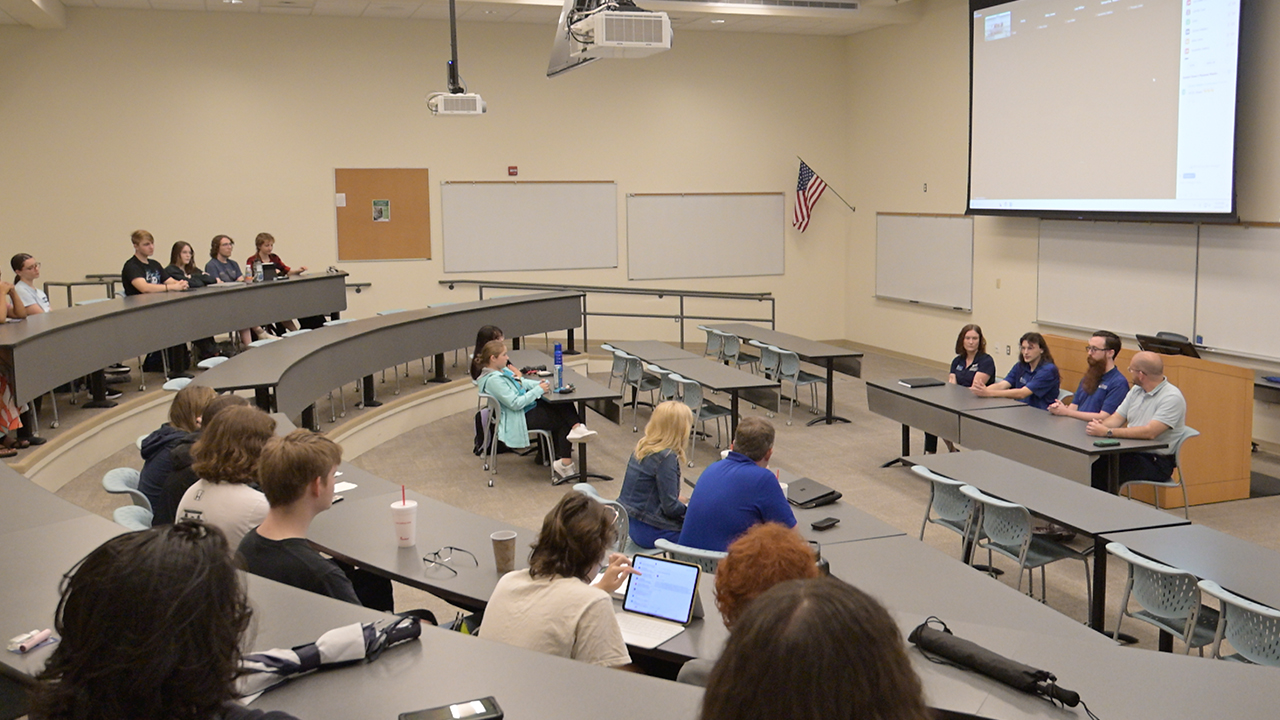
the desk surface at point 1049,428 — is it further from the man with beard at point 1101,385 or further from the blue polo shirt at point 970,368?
the blue polo shirt at point 970,368

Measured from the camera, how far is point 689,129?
14078 millimetres

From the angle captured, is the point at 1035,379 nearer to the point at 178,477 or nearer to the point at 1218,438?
the point at 1218,438

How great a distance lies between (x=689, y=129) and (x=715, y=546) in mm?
10595

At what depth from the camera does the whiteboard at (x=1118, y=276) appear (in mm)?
9062

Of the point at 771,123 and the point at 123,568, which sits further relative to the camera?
the point at 771,123

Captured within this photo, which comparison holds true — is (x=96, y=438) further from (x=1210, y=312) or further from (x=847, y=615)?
(x=1210, y=312)

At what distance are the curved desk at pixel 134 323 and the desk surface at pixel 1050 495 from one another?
5.54 metres

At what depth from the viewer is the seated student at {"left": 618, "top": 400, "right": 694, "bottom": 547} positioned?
5148mm

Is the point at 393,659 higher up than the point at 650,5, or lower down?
lower down

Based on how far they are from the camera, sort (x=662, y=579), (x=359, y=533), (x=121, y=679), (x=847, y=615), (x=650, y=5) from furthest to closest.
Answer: (x=650, y=5)
(x=359, y=533)
(x=662, y=579)
(x=121, y=679)
(x=847, y=615)

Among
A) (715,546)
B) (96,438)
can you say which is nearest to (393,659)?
(715,546)

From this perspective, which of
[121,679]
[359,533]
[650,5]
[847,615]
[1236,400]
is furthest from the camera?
[650,5]

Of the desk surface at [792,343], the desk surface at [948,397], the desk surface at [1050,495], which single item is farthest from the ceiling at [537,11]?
the desk surface at [1050,495]

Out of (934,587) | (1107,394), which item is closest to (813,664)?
(934,587)
